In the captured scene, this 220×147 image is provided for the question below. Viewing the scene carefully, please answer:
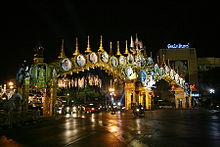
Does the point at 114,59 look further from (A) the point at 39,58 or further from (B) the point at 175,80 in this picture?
(B) the point at 175,80

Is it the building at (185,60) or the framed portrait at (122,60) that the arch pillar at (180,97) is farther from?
the building at (185,60)

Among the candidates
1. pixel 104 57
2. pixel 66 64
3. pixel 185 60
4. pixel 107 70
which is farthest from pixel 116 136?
pixel 185 60

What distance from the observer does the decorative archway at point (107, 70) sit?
24141 millimetres

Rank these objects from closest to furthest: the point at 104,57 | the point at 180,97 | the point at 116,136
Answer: the point at 116,136
the point at 104,57
the point at 180,97

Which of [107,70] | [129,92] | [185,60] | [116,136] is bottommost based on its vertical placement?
[116,136]

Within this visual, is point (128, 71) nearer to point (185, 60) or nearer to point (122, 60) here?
point (122, 60)

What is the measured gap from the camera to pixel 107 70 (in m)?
31.8

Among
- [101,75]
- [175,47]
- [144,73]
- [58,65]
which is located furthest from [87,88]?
[175,47]

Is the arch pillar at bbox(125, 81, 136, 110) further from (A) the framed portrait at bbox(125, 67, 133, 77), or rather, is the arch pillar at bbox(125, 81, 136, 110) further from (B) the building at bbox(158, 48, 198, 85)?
(B) the building at bbox(158, 48, 198, 85)

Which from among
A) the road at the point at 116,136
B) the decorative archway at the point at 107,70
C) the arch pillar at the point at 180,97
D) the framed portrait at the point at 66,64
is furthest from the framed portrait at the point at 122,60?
the arch pillar at the point at 180,97

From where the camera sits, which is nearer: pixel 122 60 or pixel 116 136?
pixel 116 136

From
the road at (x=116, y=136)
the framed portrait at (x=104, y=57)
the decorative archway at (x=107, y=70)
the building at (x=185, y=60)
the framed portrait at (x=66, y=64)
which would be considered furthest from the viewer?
the building at (x=185, y=60)

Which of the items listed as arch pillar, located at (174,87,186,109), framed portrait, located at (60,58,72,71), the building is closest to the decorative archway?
framed portrait, located at (60,58,72,71)

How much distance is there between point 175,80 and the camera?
44.3m
